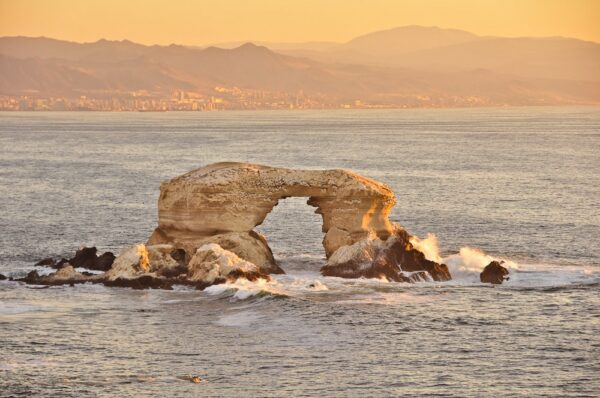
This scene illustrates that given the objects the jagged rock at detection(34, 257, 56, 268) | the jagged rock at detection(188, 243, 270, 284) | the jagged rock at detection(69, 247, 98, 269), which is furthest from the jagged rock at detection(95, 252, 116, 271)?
the jagged rock at detection(188, 243, 270, 284)

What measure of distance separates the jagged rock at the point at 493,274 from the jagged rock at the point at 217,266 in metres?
9.98

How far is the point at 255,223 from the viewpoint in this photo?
192ft

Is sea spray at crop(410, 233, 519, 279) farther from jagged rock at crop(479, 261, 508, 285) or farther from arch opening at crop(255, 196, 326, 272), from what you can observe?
arch opening at crop(255, 196, 326, 272)

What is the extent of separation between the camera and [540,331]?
1802 inches

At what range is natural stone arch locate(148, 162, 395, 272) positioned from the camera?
5762 cm

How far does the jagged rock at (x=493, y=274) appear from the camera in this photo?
183 feet

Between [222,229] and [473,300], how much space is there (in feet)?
42.8

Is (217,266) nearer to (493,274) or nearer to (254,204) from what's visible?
(254,204)

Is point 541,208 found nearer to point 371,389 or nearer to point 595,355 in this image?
point 595,355

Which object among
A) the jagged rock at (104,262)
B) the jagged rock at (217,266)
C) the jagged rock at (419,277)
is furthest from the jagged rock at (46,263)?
the jagged rock at (419,277)

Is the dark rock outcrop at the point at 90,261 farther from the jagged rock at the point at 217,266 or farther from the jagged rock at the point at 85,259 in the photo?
the jagged rock at the point at 217,266

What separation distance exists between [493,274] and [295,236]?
1899 cm

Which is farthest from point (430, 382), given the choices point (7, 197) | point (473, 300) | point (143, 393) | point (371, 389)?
point (7, 197)

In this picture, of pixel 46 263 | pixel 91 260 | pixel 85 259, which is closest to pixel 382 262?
pixel 91 260
